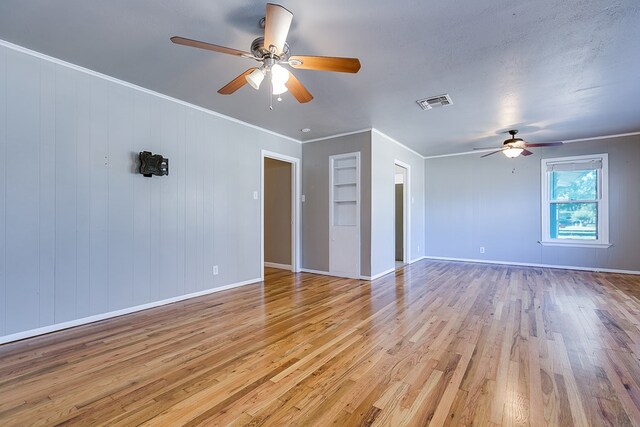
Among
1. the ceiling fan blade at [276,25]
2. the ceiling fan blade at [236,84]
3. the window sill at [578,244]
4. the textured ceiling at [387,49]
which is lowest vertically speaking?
the window sill at [578,244]

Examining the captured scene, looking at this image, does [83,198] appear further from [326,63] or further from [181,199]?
[326,63]

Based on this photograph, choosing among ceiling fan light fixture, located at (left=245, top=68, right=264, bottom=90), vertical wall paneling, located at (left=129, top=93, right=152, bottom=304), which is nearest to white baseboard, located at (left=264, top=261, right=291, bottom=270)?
vertical wall paneling, located at (left=129, top=93, right=152, bottom=304)

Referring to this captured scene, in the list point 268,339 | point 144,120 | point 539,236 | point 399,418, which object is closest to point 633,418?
point 399,418

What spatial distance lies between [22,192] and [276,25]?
2.66m

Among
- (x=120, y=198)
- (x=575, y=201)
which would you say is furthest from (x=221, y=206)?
(x=575, y=201)

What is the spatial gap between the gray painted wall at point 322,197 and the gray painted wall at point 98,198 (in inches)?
66.1

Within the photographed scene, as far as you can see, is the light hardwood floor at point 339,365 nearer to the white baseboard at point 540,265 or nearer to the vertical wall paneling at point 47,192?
the vertical wall paneling at point 47,192

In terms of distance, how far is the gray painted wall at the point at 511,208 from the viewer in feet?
17.7

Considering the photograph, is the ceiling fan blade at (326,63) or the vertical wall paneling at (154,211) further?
the vertical wall paneling at (154,211)

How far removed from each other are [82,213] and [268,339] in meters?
2.24

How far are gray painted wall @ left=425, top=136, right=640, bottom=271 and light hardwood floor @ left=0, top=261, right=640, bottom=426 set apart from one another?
2451 millimetres

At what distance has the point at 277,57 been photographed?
7.21ft

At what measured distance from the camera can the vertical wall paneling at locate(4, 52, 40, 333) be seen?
255 centimetres

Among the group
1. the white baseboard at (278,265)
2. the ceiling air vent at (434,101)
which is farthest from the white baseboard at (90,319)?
the ceiling air vent at (434,101)
